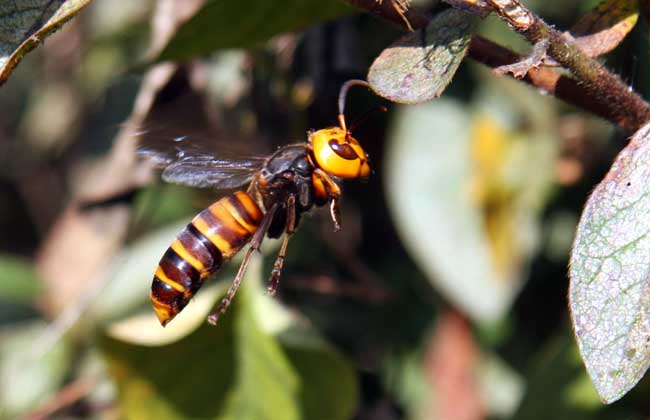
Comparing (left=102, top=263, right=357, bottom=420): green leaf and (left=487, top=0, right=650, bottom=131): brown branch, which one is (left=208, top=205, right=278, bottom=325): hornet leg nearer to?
(left=102, top=263, right=357, bottom=420): green leaf

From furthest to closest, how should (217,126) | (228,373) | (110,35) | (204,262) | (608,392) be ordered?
(110,35), (217,126), (228,373), (204,262), (608,392)

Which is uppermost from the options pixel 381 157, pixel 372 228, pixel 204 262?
pixel 204 262

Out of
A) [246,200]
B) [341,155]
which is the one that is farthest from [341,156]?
[246,200]

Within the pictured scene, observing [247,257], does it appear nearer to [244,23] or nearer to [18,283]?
[244,23]

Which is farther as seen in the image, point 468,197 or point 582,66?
point 468,197

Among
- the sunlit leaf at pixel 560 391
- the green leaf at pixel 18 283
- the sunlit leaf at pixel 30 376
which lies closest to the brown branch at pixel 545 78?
the sunlit leaf at pixel 560 391

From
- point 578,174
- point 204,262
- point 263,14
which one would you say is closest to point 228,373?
point 204,262

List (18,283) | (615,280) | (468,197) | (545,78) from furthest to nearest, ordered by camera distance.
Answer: (18,283) < (468,197) < (545,78) < (615,280)

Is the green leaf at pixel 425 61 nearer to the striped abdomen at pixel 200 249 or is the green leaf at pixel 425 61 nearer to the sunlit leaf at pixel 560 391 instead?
the striped abdomen at pixel 200 249

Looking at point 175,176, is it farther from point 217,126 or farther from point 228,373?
point 217,126
